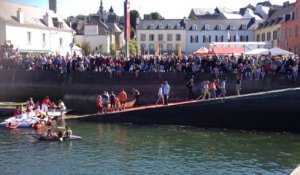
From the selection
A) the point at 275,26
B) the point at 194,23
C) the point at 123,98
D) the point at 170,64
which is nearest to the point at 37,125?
the point at 123,98

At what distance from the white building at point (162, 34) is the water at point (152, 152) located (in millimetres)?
67144

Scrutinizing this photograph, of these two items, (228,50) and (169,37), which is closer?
(228,50)

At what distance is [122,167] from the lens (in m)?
22.2

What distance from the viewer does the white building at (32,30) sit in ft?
181

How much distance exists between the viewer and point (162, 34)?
9981cm

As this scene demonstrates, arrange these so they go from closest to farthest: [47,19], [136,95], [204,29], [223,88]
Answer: [223,88], [136,95], [47,19], [204,29]

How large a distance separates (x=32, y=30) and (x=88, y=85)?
2245 cm

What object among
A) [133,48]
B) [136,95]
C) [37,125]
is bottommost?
[37,125]

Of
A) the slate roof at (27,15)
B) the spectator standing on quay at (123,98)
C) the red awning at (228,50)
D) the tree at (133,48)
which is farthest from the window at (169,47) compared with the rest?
the spectator standing on quay at (123,98)

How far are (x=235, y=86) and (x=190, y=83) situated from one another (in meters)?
3.24

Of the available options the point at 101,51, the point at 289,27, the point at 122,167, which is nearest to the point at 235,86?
the point at 122,167

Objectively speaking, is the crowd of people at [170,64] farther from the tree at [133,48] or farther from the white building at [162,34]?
the white building at [162,34]

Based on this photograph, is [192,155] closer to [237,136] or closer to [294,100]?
[237,136]

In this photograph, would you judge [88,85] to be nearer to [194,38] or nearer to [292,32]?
[292,32]
